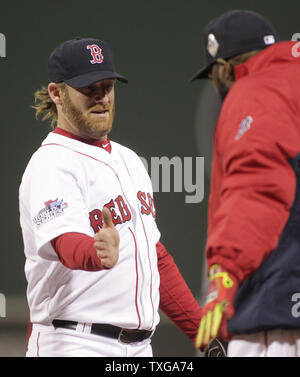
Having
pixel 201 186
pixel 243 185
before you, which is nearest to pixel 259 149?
pixel 243 185

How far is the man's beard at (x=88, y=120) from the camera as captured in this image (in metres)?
2.25

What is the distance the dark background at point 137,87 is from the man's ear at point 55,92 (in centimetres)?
160

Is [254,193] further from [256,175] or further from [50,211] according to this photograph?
[50,211]

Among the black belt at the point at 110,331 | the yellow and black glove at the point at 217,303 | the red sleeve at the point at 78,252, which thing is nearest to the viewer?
the yellow and black glove at the point at 217,303

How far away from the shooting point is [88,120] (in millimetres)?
2246

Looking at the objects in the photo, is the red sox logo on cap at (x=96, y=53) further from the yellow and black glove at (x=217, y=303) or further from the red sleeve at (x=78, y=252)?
the yellow and black glove at (x=217, y=303)

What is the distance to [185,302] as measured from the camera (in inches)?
95.0

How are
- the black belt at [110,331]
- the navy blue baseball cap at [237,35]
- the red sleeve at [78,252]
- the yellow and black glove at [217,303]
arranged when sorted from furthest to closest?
1. the black belt at [110,331]
2. the red sleeve at [78,252]
3. the navy blue baseball cap at [237,35]
4. the yellow and black glove at [217,303]

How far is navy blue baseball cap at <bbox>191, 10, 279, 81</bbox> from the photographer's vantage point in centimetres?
175

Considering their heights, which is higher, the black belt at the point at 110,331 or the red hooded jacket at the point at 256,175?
the red hooded jacket at the point at 256,175

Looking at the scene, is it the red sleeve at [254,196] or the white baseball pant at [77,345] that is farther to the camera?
the white baseball pant at [77,345]

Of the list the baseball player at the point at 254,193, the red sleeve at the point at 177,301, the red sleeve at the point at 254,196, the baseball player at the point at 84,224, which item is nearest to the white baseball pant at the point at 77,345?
the baseball player at the point at 84,224

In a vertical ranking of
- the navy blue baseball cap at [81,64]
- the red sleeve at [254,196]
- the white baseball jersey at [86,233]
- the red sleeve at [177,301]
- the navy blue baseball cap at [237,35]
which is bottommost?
the red sleeve at [177,301]

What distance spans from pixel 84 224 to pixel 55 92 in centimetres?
50
